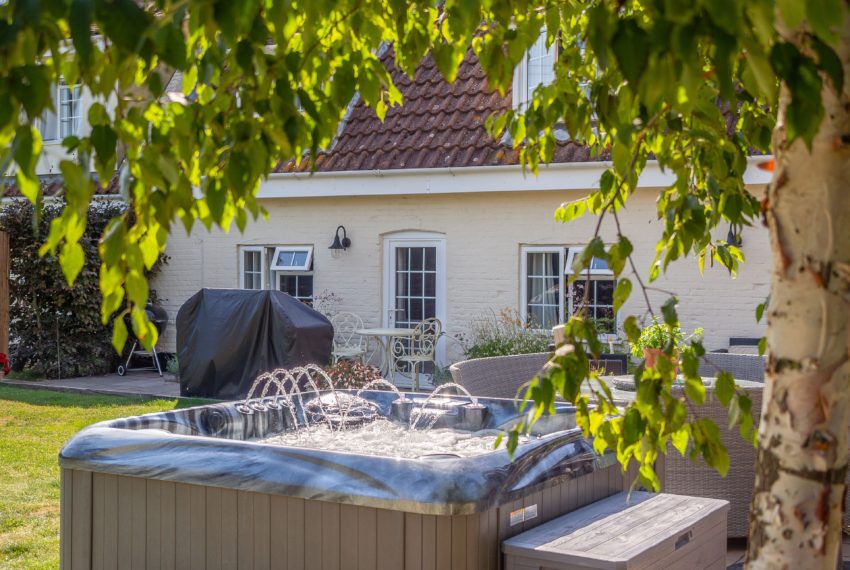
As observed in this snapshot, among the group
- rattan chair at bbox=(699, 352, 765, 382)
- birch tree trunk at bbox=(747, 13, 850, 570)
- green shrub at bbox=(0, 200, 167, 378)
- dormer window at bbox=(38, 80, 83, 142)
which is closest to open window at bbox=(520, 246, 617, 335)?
rattan chair at bbox=(699, 352, 765, 382)

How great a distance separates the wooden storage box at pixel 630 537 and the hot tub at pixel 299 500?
11 cm

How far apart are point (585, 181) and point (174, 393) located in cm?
508

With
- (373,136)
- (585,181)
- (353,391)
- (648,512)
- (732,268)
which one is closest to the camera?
(732,268)

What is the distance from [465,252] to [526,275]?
78 centimetres

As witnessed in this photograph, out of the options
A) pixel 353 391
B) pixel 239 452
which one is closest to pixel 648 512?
pixel 239 452

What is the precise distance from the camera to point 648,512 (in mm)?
4484

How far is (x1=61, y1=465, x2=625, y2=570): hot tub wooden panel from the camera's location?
12.5ft

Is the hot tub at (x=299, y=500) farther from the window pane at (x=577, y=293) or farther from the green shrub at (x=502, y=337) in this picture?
the window pane at (x=577, y=293)

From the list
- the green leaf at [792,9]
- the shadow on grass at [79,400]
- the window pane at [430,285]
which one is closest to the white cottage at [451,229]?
the window pane at [430,285]

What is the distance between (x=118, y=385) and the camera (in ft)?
40.8

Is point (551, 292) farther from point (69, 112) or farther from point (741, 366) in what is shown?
point (69, 112)

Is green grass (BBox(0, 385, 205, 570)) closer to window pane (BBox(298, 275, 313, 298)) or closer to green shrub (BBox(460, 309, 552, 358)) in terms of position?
window pane (BBox(298, 275, 313, 298))

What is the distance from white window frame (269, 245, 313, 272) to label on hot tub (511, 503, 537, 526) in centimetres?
904

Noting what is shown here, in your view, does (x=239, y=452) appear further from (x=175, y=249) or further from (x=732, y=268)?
(x=175, y=249)
